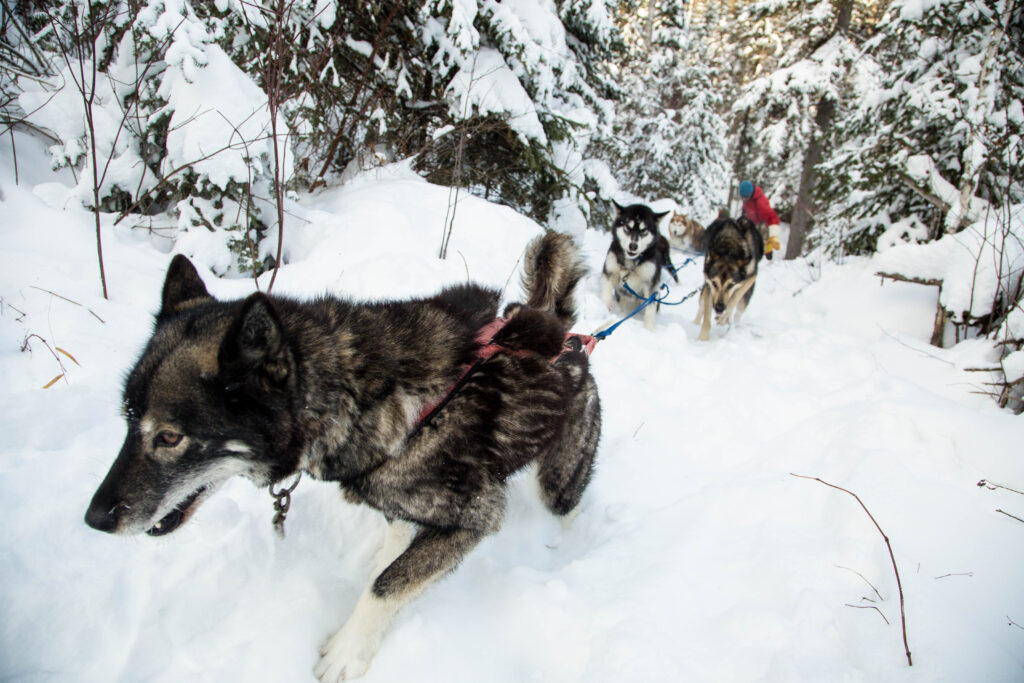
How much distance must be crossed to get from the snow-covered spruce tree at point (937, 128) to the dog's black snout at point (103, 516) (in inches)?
309

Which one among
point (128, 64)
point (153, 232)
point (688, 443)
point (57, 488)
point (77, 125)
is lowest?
point (688, 443)

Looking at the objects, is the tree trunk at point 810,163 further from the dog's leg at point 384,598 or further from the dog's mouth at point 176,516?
the dog's mouth at point 176,516

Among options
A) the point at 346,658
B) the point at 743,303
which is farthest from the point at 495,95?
the point at 346,658

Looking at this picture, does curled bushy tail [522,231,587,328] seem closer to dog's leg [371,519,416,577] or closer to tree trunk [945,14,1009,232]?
dog's leg [371,519,416,577]

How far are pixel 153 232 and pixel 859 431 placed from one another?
660 cm

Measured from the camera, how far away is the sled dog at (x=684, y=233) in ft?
46.5

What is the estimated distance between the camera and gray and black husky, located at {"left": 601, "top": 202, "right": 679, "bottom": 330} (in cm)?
732

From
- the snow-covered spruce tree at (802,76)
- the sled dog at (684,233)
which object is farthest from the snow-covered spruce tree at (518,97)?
the snow-covered spruce tree at (802,76)

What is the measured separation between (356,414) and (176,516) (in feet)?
2.44

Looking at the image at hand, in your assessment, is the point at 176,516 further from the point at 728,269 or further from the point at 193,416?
the point at 728,269

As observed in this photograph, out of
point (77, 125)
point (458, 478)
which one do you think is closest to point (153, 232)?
point (77, 125)

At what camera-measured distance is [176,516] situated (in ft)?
5.53

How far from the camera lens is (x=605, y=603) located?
216 cm

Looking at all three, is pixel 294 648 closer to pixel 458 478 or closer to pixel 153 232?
pixel 458 478
